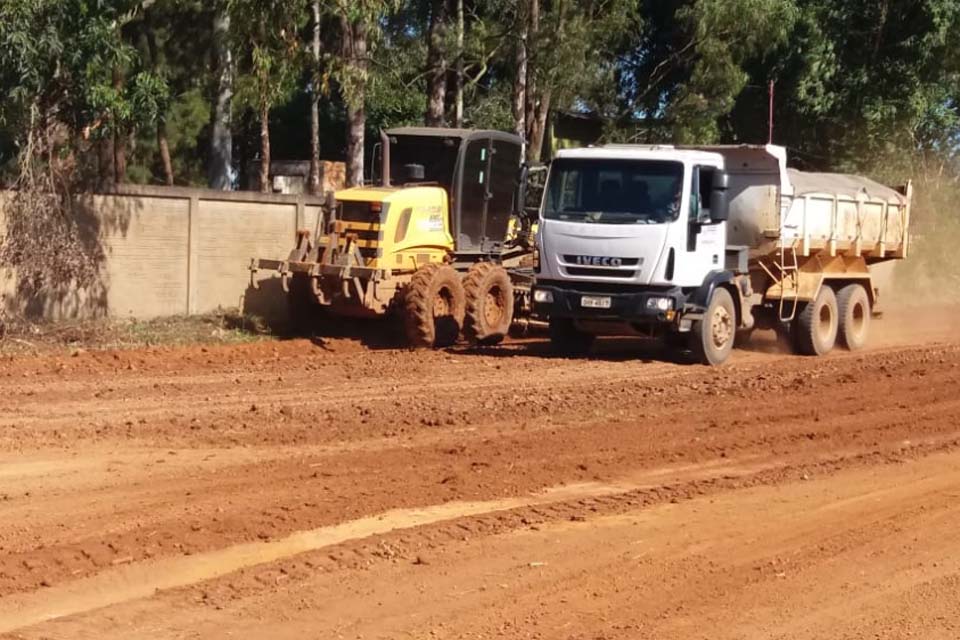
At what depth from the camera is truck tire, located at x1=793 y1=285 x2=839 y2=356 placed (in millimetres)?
20469

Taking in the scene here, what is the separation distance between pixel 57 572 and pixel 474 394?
7.53 m

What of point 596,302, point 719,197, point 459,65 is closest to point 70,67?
point 596,302

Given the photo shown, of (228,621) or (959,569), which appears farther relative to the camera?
(959,569)

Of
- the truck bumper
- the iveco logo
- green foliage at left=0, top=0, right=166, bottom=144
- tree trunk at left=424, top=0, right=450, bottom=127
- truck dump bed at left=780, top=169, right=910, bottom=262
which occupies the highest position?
tree trunk at left=424, top=0, right=450, bottom=127

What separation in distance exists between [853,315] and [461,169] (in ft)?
21.6

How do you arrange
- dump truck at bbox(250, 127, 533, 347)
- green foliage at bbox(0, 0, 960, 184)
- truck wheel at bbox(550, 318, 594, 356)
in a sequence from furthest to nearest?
green foliage at bbox(0, 0, 960, 184) < truck wheel at bbox(550, 318, 594, 356) < dump truck at bbox(250, 127, 533, 347)

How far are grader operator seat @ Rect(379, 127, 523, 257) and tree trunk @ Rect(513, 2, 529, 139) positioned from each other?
7123mm

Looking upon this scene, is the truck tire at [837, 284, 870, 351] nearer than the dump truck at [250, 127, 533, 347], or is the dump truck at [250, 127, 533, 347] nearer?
the dump truck at [250, 127, 533, 347]

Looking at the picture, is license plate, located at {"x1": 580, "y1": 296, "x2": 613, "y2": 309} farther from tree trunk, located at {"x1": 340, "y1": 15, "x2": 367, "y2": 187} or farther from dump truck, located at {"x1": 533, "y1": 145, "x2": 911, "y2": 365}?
tree trunk, located at {"x1": 340, "y1": 15, "x2": 367, "y2": 187}

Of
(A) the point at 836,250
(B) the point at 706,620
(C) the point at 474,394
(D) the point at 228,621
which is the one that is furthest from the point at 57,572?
(A) the point at 836,250

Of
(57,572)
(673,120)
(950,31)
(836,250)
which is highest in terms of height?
(950,31)

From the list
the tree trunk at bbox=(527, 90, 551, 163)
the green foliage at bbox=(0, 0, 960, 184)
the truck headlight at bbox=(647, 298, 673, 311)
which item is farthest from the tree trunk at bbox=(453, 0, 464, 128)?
the truck headlight at bbox=(647, 298, 673, 311)

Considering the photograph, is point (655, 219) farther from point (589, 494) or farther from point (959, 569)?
point (959, 569)

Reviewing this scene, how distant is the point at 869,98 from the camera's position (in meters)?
33.6
